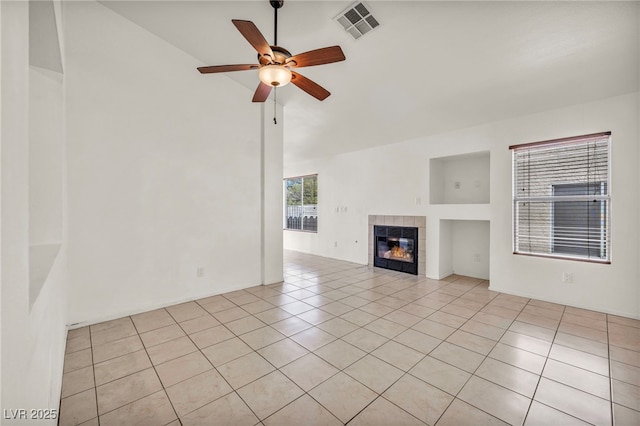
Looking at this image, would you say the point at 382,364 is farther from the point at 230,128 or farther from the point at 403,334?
the point at 230,128

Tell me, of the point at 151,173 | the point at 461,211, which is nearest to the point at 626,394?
the point at 461,211

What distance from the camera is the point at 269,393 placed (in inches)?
73.9

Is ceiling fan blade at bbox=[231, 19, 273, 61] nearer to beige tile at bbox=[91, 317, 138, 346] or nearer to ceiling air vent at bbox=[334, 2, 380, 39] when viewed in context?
ceiling air vent at bbox=[334, 2, 380, 39]

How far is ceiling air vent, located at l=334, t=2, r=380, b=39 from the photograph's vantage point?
243 cm

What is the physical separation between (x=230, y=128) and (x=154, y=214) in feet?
5.44

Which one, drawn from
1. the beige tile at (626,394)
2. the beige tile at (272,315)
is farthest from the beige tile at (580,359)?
the beige tile at (272,315)

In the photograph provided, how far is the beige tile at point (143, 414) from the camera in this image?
5.32 feet

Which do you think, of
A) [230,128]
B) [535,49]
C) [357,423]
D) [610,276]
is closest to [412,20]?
[535,49]

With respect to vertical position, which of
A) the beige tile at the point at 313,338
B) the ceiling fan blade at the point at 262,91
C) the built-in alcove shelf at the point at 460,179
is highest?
the ceiling fan blade at the point at 262,91

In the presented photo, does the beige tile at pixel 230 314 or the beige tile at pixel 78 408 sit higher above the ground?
the beige tile at pixel 230 314

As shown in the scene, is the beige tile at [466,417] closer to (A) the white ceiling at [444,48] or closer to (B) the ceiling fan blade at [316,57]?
(B) the ceiling fan blade at [316,57]

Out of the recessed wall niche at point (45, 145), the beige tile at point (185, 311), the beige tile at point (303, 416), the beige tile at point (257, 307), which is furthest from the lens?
the beige tile at point (257, 307)

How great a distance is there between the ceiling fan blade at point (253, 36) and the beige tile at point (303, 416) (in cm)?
251

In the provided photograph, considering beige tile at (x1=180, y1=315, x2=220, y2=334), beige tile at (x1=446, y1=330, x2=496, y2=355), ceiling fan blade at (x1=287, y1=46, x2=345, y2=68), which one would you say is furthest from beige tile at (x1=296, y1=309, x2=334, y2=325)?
ceiling fan blade at (x1=287, y1=46, x2=345, y2=68)
